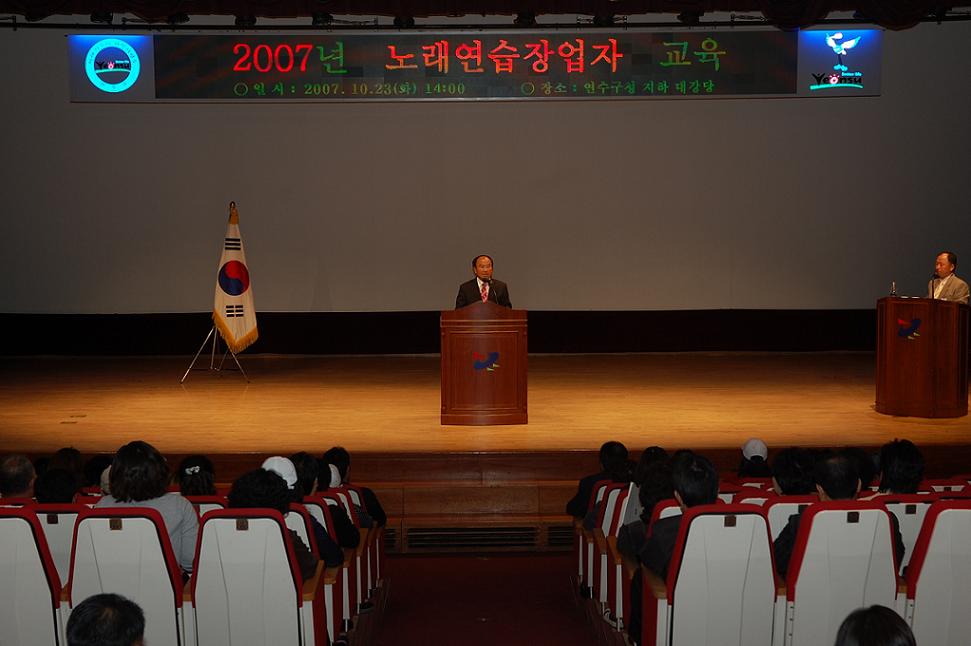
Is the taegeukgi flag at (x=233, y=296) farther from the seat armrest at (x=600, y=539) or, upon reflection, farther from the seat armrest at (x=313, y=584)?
the seat armrest at (x=313, y=584)

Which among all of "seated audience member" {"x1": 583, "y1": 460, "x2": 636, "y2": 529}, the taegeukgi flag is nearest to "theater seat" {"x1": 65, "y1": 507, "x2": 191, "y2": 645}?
"seated audience member" {"x1": 583, "y1": 460, "x2": 636, "y2": 529}

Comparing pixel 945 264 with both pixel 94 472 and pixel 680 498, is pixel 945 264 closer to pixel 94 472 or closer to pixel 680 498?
pixel 680 498

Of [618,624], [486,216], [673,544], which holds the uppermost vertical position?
[486,216]

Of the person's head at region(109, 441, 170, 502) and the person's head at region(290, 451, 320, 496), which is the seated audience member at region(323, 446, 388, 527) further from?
the person's head at region(109, 441, 170, 502)

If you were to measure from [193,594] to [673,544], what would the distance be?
1470mm

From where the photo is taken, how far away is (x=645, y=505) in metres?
3.75

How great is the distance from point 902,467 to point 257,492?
230 cm

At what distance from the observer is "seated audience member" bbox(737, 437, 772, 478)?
498 cm

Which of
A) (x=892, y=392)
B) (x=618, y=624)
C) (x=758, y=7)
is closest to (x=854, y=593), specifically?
(x=618, y=624)

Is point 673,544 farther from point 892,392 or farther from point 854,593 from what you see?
point 892,392

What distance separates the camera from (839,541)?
124 inches

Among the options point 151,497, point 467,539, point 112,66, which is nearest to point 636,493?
point 151,497

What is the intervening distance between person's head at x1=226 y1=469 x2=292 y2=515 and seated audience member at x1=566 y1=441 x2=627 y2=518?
1732mm

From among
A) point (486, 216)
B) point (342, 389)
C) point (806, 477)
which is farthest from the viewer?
point (486, 216)
